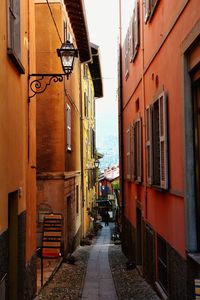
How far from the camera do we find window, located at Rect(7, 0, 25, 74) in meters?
6.47

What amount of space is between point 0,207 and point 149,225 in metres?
5.40

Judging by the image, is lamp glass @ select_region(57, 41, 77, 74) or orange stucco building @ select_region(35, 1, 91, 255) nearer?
lamp glass @ select_region(57, 41, 77, 74)

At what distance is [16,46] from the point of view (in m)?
7.21

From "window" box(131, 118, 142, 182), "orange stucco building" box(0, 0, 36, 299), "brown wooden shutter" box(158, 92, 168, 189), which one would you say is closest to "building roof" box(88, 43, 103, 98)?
"window" box(131, 118, 142, 182)

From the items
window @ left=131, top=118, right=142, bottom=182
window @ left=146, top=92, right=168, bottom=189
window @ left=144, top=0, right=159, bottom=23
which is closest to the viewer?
window @ left=146, top=92, right=168, bottom=189

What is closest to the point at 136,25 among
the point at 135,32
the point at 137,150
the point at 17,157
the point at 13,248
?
the point at 135,32

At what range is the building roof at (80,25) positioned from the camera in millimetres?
16817

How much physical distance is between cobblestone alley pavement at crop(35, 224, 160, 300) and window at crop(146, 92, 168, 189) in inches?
92.1

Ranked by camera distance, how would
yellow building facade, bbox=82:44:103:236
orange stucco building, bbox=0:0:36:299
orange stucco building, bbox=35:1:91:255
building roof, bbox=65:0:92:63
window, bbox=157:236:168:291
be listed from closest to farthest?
orange stucco building, bbox=0:0:36:299
window, bbox=157:236:168:291
orange stucco building, bbox=35:1:91:255
building roof, bbox=65:0:92:63
yellow building facade, bbox=82:44:103:236

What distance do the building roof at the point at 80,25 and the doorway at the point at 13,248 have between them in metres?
10.5

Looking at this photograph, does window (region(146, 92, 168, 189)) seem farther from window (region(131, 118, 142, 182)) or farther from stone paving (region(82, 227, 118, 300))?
stone paving (region(82, 227, 118, 300))

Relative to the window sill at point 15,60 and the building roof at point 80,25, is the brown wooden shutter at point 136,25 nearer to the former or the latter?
the building roof at point 80,25

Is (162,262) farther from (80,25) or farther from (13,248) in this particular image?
(80,25)

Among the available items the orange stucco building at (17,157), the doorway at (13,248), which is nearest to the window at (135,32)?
the orange stucco building at (17,157)
